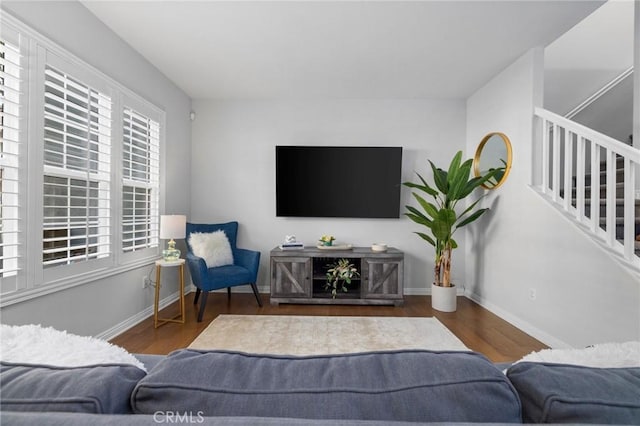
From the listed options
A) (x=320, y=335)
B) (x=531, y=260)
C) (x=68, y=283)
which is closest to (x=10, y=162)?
(x=68, y=283)

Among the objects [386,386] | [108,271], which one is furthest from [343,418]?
[108,271]

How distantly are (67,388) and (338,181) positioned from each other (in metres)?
3.66

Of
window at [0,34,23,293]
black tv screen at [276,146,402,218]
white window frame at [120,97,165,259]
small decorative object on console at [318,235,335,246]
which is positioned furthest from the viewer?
black tv screen at [276,146,402,218]

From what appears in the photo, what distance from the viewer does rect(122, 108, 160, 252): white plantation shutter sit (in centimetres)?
286

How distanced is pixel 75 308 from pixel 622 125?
253 inches

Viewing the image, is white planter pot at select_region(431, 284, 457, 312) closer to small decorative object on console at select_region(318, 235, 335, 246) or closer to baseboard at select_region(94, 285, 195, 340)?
small decorative object on console at select_region(318, 235, 335, 246)

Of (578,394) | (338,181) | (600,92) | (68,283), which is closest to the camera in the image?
(578,394)

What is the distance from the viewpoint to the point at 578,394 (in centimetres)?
55

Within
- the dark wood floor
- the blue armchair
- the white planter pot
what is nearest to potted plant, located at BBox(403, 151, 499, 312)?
the white planter pot

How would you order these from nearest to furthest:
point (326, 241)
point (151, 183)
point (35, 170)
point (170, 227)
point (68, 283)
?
point (35, 170) < point (68, 283) < point (170, 227) < point (151, 183) < point (326, 241)

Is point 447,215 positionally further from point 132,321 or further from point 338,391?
point 132,321

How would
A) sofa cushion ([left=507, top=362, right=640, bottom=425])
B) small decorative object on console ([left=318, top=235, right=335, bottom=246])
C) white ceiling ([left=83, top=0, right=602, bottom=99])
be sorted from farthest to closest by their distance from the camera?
small decorative object on console ([left=318, top=235, right=335, bottom=246])
white ceiling ([left=83, top=0, right=602, bottom=99])
sofa cushion ([left=507, top=362, right=640, bottom=425])

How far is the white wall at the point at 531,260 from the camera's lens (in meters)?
2.13

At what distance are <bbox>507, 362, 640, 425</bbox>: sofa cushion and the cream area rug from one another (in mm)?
1977
